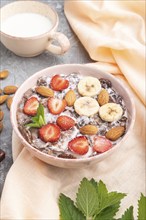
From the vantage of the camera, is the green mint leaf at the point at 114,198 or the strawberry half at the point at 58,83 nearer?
the green mint leaf at the point at 114,198

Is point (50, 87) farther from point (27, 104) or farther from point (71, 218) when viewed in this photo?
point (71, 218)

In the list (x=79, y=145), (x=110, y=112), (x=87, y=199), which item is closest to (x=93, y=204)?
(x=87, y=199)

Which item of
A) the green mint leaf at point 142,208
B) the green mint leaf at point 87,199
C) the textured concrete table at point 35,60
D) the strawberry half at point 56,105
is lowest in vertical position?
the textured concrete table at point 35,60

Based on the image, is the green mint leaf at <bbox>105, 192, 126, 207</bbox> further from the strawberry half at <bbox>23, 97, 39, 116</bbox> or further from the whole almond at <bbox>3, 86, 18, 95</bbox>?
the whole almond at <bbox>3, 86, 18, 95</bbox>

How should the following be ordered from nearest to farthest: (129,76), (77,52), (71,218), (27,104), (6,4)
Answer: (71,218)
(27,104)
(129,76)
(77,52)
(6,4)

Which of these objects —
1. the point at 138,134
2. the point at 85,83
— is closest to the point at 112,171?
the point at 138,134

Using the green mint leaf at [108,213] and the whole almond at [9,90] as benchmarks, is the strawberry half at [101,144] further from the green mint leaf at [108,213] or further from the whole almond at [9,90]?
the whole almond at [9,90]

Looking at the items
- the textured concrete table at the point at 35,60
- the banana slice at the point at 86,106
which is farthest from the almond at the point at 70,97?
the textured concrete table at the point at 35,60
